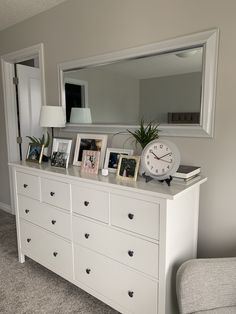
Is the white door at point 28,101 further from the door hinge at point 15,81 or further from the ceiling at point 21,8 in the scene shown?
the ceiling at point 21,8

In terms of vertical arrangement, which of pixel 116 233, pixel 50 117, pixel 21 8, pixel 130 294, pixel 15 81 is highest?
pixel 21 8

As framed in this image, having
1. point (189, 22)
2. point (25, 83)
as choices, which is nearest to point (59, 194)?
point (189, 22)

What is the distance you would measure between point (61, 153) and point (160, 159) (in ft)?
3.10

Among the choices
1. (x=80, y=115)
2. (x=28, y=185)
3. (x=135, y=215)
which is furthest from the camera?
(x=80, y=115)

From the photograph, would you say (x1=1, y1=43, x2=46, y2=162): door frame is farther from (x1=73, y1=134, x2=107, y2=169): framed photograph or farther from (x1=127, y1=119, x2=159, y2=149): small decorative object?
(x1=127, y1=119, x2=159, y2=149): small decorative object

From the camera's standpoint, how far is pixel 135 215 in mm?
1405

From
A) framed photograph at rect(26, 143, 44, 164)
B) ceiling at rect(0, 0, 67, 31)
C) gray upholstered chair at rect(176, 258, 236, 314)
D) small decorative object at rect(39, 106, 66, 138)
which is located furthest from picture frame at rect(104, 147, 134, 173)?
ceiling at rect(0, 0, 67, 31)

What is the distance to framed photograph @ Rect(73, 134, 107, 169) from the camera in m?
1.98

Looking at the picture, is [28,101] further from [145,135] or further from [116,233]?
[116,233]

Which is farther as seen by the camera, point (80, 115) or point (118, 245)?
point (80, 115)

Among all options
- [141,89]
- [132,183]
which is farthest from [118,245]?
[141,89]

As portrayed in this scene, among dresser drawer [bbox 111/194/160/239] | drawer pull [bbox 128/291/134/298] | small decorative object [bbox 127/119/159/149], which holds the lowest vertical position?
drawer pull [bbox 128/291/134/298]

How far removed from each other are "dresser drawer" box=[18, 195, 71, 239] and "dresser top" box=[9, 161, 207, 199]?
29 centimetres

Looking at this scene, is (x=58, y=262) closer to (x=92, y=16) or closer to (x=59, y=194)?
(x=59, y=194)
